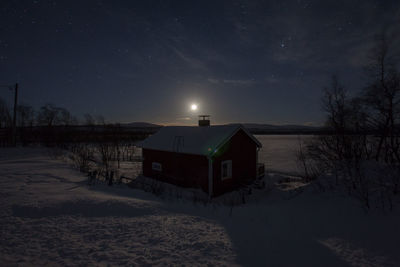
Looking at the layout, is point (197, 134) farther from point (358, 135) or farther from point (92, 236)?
point (358, 135)

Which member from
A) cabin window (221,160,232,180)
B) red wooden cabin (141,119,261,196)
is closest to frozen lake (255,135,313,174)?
red wooden cabin (141,119,261,196)

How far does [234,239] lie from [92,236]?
3253 mm

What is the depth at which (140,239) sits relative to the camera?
402 centimetres

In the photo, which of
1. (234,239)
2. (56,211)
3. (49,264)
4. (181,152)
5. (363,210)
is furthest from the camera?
(181,152)

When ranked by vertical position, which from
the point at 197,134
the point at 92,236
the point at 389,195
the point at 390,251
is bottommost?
the point at 390,251

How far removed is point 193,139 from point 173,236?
9963 millimetres

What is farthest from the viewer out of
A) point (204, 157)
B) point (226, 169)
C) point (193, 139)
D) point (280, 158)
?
point (280, 158)

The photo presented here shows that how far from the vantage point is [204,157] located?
12258 mm

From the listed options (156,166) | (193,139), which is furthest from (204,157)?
(156,166)

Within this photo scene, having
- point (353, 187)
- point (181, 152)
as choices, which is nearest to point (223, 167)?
point (181, 152)

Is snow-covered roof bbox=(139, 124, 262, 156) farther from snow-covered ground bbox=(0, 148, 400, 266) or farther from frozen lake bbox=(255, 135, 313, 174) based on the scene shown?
frozen lake bbox=(255, 135, 313, 174)

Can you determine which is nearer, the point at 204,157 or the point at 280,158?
the point at 204,157

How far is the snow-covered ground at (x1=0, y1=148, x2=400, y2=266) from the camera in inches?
136

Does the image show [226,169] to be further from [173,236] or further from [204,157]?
[173,236]
